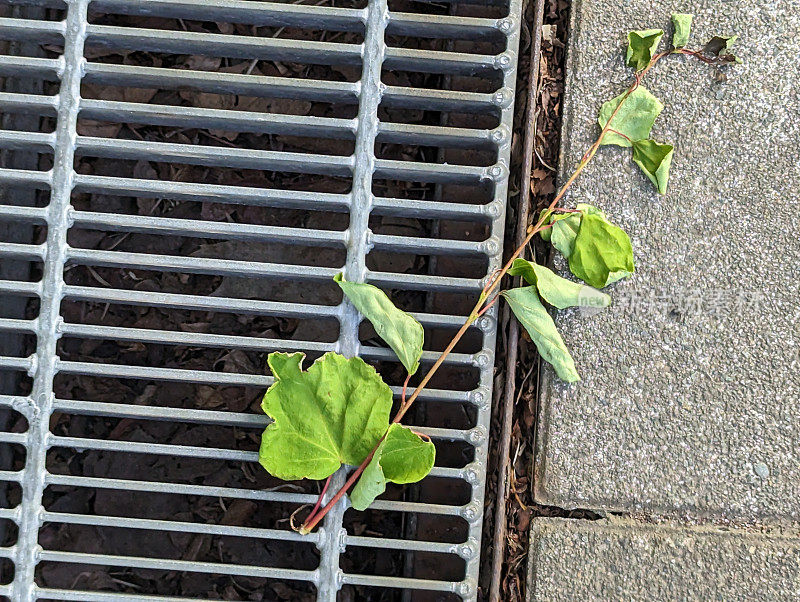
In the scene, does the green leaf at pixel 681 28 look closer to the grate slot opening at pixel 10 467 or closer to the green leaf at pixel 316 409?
the green leaf at pixel 316 409

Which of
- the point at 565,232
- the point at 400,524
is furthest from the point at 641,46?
the point at 400,524

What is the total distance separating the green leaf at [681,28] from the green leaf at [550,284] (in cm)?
44

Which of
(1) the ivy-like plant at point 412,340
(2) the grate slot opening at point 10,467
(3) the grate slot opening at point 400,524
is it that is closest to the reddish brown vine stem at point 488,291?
(1) the ivy-like plant at point 412,340

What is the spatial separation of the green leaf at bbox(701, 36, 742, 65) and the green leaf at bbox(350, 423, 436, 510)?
0.80 metres

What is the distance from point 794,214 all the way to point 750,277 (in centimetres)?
13

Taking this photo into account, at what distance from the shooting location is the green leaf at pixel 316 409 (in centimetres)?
103

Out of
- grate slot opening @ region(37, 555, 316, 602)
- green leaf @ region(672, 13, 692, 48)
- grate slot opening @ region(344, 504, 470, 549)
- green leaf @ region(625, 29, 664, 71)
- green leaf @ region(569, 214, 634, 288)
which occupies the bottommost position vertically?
grate slot opening @ region(37, 555, 316, 602)

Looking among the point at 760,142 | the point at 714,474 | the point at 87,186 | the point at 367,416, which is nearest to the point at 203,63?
the point at 87,186

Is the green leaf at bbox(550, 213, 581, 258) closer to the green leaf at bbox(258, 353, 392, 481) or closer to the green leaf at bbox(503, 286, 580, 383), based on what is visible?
the green leaf at bbox(503, 286, 580, 383)

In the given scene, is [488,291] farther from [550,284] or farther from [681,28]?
[681,28]

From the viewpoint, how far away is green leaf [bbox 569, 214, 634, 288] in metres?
1.10

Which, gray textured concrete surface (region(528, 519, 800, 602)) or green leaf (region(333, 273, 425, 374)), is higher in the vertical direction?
green leaf (region(333, 273, 425, 374))

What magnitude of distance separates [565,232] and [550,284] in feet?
0.30

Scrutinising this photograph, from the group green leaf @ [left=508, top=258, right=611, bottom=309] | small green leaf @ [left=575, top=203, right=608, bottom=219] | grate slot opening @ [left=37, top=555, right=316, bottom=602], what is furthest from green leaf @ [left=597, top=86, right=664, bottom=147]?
grate slot opening @ [left=37, top=555, right=316, bottom=602]
